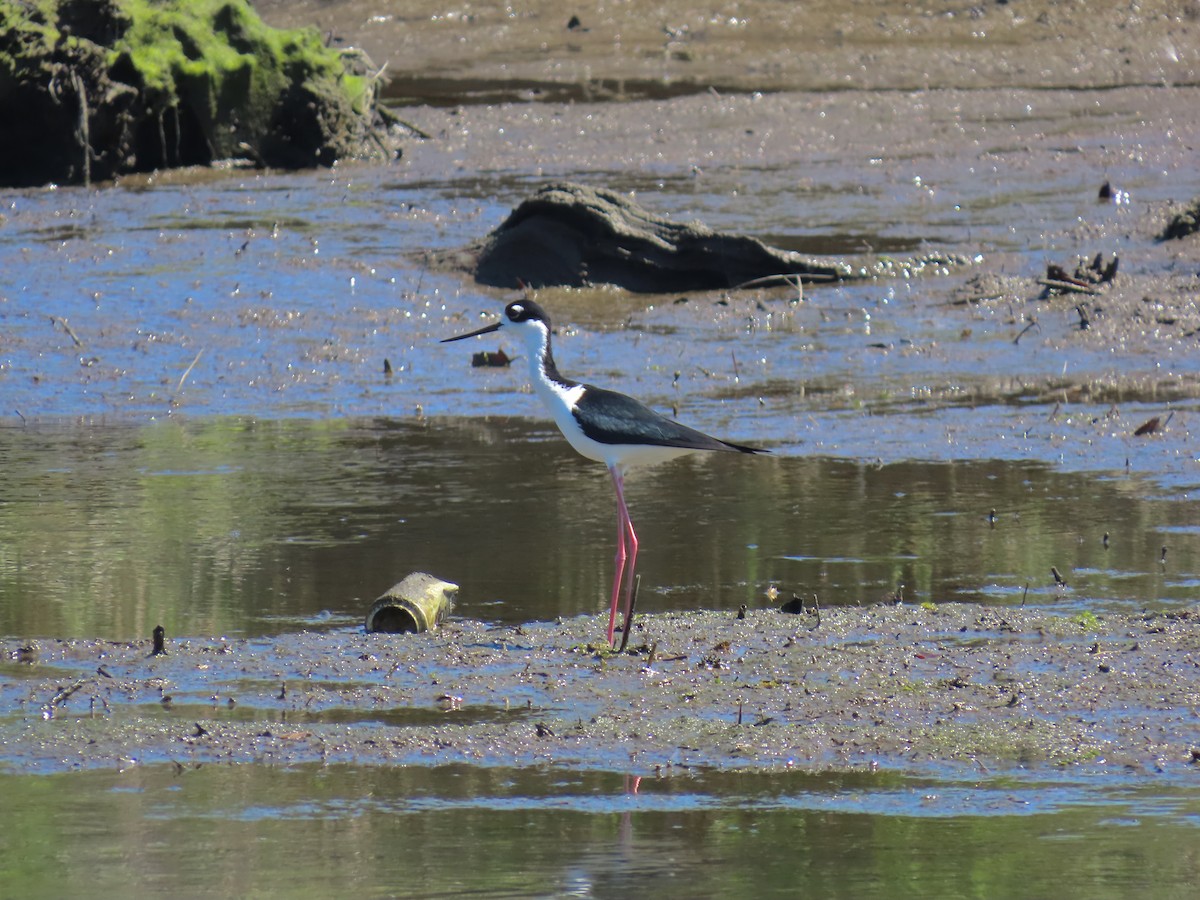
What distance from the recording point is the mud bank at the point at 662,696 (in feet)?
16.5

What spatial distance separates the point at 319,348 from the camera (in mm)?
10609

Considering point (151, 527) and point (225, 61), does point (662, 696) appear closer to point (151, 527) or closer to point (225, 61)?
point (151, 527)

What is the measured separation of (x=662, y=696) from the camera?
5484mm

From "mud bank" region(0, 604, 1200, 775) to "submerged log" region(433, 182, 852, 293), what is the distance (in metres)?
5.83

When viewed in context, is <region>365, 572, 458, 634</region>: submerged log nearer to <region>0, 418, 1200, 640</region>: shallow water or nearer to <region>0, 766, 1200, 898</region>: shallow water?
<region>0, 418, 1200, 640</region>: shallow water

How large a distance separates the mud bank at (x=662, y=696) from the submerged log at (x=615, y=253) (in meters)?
5.83

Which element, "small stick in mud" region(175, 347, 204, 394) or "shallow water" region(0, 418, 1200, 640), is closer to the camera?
"shallow water" region(0, 418, 1200, 640)

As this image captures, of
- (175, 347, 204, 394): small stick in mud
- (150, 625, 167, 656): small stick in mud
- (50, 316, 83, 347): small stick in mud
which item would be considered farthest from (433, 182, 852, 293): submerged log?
(150, 625, 167, 656): small stick in mud

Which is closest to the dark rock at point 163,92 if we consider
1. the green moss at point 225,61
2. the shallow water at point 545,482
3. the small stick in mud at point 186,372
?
the green moss at point 225,61

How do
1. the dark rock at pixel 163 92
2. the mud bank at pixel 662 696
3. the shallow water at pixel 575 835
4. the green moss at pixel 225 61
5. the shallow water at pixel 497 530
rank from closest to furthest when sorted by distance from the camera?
the shallow water at pixel 575 835
the mud bank at pixel 662 696
the shallow water at pixel 497 530
the dark rock at pixel 163 92
the green moss at pixel 225 61

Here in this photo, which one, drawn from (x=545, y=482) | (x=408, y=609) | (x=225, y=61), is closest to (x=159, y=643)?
(x=408, y=609)

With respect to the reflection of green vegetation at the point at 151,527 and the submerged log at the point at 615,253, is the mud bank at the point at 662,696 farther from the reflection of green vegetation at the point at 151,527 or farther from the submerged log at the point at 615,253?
the submerged log at the point at 615,253

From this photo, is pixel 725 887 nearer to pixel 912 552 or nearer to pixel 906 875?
pixel 906 875

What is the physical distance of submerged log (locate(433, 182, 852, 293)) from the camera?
39.1ft
